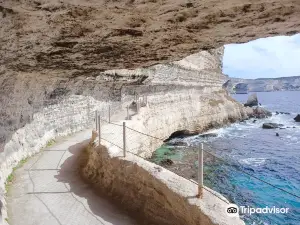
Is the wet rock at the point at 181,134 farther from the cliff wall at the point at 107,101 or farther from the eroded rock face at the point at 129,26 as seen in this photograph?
the eroded rock face at the point at 129,26

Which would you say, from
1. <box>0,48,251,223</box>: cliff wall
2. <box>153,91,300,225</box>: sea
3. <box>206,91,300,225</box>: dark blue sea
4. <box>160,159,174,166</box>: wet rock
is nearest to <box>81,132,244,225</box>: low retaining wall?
<box>153,91,300,225</box>: sea

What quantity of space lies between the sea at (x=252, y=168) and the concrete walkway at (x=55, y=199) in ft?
9.09

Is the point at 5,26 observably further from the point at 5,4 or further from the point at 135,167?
the point at 135,167

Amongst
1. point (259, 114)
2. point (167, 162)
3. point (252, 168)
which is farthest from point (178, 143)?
point (259, 114)

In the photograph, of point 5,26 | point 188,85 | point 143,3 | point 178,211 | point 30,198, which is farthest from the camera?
point 188,85

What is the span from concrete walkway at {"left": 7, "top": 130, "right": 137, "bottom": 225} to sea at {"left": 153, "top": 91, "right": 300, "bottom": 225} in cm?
277

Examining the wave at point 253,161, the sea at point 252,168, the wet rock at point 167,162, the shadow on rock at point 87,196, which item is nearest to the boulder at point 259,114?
the sea at point 252,168

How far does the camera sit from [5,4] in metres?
2.63

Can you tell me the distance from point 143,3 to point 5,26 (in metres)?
1.70

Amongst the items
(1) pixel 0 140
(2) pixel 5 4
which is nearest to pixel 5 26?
(2) pixel 5 4

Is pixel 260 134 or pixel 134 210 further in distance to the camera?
pixel 260 134

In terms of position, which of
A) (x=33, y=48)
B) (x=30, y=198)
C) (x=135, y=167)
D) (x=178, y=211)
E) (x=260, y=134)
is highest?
(x=33, y=48)

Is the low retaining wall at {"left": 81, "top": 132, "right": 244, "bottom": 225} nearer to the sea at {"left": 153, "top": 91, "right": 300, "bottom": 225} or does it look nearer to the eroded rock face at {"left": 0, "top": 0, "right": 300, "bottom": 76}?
the sea at {"left": 153, "top": 91, "right": 300, "bottom": 225}

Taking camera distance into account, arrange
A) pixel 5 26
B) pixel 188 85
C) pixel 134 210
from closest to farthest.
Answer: pixel 5 26 < pixel 134 210 < pixel 188 85
